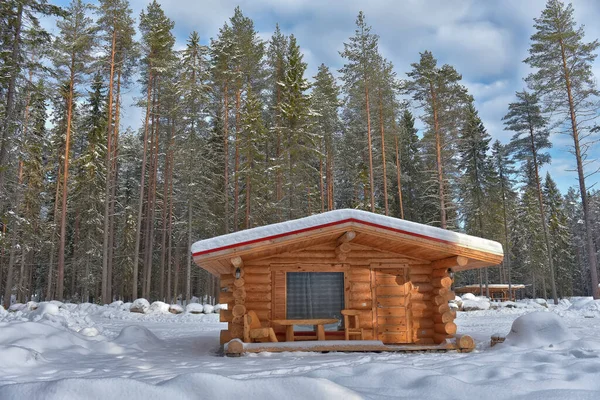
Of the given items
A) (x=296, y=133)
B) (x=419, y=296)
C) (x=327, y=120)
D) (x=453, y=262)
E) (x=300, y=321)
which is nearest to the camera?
(x=453, y=262)

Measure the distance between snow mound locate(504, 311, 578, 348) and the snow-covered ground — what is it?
0.02m

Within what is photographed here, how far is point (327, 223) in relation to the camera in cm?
940

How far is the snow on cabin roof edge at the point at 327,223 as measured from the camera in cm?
920

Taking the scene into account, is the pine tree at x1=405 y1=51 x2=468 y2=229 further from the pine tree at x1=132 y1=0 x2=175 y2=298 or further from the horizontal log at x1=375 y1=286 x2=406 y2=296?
the horizontal log at x1=375 y1=286 x2=406 y2=296

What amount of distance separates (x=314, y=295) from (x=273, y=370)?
4.29 meters

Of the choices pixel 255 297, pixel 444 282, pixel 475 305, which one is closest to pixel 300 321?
pixel 255 297

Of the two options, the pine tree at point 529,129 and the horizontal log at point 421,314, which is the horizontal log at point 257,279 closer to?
the horizontal log at point 421,314

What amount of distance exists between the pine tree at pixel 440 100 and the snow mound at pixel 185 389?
23.2m

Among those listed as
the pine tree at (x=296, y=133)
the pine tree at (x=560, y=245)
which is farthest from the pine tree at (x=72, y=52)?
the pine tree at (x=560, y=245)

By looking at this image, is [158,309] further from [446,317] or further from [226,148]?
[446,317]

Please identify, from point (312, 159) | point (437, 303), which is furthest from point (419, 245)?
point (312, 159)

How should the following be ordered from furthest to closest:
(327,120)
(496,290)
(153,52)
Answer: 1. (496,290)
2. (327,120)
3. (153,52)

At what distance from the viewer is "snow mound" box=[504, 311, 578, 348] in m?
8.20

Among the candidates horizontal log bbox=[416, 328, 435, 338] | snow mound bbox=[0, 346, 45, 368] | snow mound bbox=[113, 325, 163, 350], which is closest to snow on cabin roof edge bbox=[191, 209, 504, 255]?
horizontal log bbox=[416, 328, 435, 338]
